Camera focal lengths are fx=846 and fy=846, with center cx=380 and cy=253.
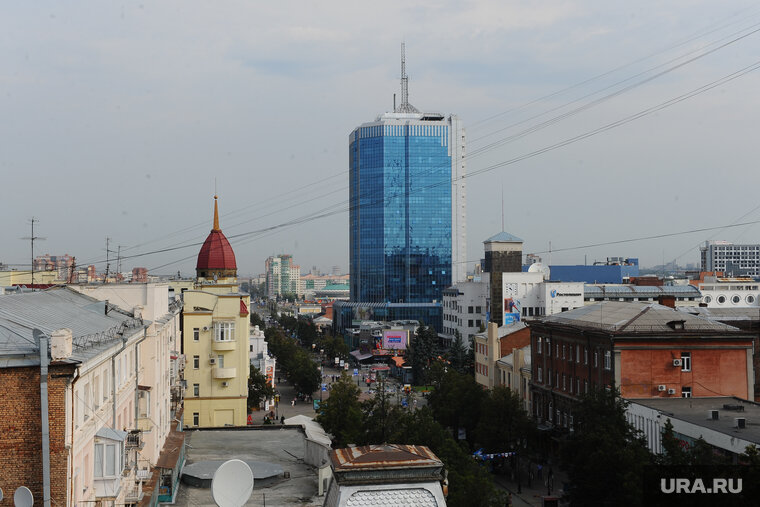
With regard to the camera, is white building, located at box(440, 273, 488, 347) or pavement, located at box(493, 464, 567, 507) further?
white building, located at box(440, 273, 488, 347)

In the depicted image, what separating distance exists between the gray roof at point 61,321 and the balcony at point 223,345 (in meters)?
16.7

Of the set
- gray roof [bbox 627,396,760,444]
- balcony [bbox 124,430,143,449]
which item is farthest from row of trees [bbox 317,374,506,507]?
balcony [bbox 124,430,143,449]

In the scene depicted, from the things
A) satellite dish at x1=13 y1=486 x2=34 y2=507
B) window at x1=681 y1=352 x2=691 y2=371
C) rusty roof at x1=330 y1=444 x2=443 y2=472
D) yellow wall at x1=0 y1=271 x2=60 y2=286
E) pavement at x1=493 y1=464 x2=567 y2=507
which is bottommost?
pavement at x1=493 y1=464 x2=567 y2=507

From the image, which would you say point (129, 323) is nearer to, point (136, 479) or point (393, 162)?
point (136, 479)

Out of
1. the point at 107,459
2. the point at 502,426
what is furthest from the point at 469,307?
the point at 107,459

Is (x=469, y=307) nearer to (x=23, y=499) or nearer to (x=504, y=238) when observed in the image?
(x=504, y=238)

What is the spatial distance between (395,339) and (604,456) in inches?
3520

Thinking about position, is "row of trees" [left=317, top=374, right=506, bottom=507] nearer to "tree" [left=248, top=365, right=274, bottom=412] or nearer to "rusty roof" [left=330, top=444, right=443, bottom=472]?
"rusty roof" [left=330, top=444, right=443, bottom=472]

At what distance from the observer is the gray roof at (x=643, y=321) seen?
134 feet

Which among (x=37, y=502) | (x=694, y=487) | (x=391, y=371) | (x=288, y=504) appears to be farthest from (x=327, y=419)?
(x=391, y=371)

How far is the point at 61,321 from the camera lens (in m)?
18.9

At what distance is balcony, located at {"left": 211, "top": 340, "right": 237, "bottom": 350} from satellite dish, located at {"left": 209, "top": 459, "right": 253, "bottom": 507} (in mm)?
31445

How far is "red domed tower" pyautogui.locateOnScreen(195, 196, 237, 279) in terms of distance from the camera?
67.2 meters

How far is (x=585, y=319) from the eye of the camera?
153ft
